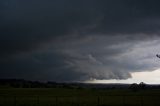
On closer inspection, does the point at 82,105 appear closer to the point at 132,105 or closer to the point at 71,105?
the point at 71,105

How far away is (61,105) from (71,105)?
1.32 meters

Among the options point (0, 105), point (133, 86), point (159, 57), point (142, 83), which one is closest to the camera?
point (0, 105)

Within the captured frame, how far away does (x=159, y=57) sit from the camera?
41500 millimetres

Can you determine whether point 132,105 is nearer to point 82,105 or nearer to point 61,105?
point 82,105

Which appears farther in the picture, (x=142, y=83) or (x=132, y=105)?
(x=142, y=83)

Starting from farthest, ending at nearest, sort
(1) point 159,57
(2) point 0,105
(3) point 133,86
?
(3) point 133,86 < (1) point 159,57 < (2) point 0,105

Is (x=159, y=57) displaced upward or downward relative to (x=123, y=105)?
upward

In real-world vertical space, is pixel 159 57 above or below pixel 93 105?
above

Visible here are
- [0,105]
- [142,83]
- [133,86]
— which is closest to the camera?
[0,105]

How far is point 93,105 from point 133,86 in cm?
7683

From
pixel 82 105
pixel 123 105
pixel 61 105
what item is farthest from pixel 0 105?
pixel 123 105

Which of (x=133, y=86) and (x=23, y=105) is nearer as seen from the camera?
(x=23, y=105)

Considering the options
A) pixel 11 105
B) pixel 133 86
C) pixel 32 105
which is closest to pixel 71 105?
pixel 32 105

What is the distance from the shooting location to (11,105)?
117 ft
